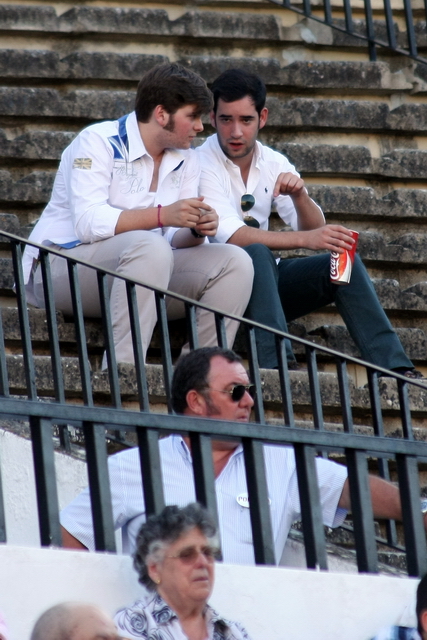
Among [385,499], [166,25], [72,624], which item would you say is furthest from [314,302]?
[72,624]

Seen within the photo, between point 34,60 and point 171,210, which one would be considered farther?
point 34,60

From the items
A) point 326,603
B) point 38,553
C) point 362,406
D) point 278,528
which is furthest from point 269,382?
point 38,553

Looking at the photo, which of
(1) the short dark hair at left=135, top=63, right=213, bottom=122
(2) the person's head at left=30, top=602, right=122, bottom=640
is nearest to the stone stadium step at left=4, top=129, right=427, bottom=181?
(1) the short dark hair at left=135, top=63, right=213, bottom=122

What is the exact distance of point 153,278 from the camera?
5379 millimetres

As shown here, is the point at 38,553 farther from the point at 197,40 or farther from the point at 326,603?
the point at 197,40

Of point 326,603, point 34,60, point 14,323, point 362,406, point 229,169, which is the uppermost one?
point 34,60

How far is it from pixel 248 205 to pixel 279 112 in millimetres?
1587

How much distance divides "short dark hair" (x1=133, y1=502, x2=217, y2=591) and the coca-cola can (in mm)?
2184

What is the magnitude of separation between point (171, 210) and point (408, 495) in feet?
6.06

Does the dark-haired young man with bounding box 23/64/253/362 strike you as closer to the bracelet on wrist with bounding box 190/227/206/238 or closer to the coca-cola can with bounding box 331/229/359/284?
the bracelet on wrist with bounding box 190/227/206/238

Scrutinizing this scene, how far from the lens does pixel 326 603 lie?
3.76 metres

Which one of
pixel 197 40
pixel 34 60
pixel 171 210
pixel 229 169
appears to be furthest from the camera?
pixel 197 40

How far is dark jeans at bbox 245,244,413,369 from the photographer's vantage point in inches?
223

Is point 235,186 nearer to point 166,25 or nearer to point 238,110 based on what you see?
point 238,110
